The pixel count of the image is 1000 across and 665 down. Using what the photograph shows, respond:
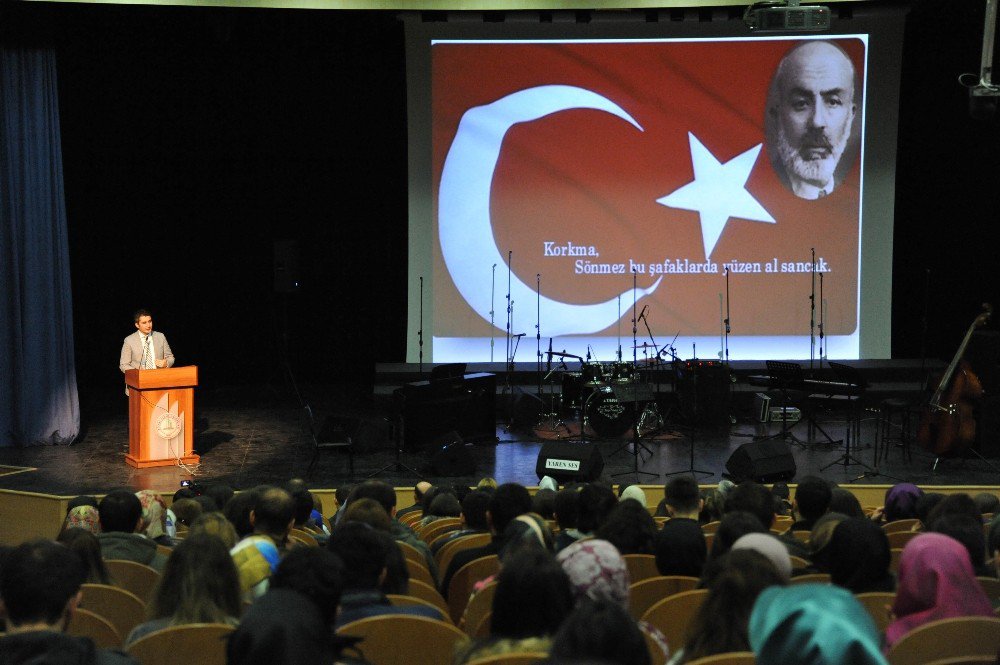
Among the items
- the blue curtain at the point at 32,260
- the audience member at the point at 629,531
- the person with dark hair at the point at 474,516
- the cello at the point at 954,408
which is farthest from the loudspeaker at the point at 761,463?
the blue curtain at the point at 32,260

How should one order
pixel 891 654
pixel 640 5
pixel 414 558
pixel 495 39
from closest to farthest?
1. pixel 891 654
2. pixel 414 558
3. pixel 640 5
4. pixel 495 39

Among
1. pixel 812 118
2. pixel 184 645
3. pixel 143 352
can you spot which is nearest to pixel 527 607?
pixel 184 645

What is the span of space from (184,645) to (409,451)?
25.2 feet

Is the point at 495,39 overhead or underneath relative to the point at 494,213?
overhead

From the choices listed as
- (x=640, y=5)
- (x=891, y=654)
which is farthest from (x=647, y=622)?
(x=640, y=5)

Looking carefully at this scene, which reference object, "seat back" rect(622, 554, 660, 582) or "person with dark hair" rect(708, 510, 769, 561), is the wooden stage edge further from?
"person with dark hair" rect(708, 510, 769, 561)

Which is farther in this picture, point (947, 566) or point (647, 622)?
point (647, 622)

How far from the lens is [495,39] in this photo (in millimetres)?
13102

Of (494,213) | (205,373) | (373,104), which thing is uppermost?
(373,104)

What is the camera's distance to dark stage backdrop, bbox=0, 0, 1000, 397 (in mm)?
13305

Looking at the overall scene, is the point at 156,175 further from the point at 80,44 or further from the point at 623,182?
the point at 623,182

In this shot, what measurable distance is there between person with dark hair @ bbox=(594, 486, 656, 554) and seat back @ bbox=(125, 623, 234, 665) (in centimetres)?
192

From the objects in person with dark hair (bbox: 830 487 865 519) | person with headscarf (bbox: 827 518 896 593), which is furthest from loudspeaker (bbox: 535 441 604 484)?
person with headscarf (bbox: 827 518 896 593)

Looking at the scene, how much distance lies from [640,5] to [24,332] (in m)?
6.98
